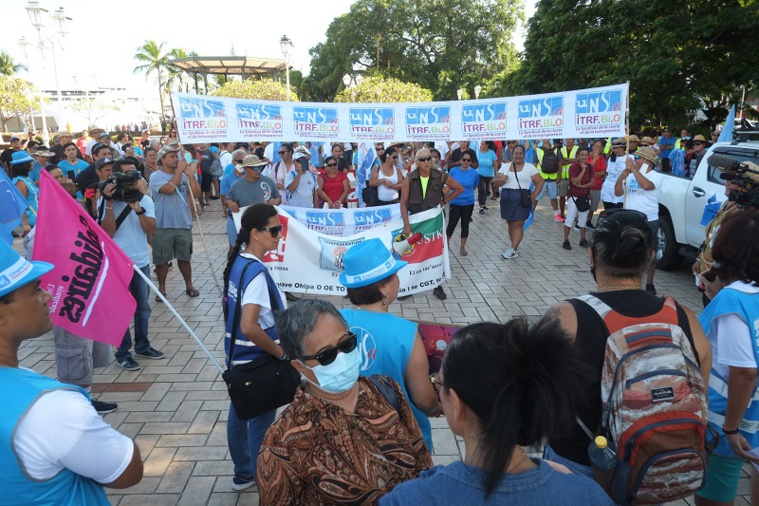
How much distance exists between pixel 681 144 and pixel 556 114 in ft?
34.4

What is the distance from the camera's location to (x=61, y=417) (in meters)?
1.53

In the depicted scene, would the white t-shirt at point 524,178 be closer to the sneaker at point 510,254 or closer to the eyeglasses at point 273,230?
the sneaker at point 510,254

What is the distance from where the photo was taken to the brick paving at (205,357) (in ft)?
11.8

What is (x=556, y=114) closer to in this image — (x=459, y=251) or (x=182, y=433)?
(x=459, y=251)

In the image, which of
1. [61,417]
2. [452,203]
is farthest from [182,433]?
[452,203]

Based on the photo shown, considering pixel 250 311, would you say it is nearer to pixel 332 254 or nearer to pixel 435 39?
pixel 332 254

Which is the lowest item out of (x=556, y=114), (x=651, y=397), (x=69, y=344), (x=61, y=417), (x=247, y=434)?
(x=247, y=434)

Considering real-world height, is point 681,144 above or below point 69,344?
above

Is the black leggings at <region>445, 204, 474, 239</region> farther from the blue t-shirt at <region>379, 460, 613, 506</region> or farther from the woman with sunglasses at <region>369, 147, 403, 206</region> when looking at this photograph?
the blue t-shirt at <region>379, 460, 613, 506</region>

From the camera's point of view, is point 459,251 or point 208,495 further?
point 459,251

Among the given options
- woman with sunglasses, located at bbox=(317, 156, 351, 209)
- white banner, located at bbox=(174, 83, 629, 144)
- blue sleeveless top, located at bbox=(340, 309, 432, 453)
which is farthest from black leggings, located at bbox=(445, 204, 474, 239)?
blue sleeveless top, located at bbox=(340, 309, 432, 453)

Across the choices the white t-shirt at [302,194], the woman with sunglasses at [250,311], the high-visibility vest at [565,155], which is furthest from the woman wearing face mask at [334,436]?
the high-visibility vest at [565,155]

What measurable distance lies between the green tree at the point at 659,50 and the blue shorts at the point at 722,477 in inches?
617

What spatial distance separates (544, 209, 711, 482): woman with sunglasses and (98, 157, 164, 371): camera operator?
4238 millimetres
